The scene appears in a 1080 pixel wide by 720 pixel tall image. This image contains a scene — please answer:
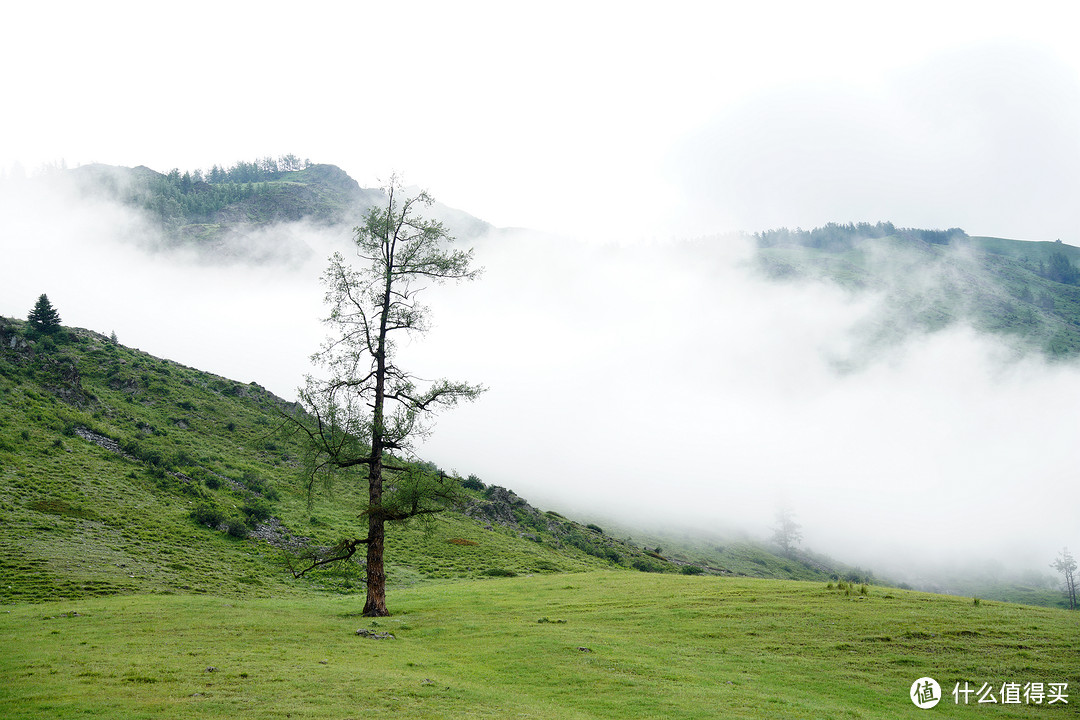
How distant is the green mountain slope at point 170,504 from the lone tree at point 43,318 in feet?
7.23

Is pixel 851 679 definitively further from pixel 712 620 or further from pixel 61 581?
pixel 61 581

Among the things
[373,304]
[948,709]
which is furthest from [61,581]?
[948,709]

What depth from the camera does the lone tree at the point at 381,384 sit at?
79.4 ft

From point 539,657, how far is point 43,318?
10288cm

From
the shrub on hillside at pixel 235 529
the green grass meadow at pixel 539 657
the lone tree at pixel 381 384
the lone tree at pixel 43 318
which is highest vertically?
the lone tree at pixel 43 318

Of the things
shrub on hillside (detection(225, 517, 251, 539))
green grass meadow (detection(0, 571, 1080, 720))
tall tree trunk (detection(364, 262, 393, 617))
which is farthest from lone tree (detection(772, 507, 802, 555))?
tall tree trunk (detection(364, 262, 393, 617))

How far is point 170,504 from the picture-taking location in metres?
51.3

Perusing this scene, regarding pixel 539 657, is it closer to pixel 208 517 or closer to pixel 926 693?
pixel 926 693

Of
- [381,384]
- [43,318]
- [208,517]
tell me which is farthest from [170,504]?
[43,318]

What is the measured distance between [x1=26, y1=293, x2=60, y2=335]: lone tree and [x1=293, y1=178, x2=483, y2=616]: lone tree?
8624 centimetres

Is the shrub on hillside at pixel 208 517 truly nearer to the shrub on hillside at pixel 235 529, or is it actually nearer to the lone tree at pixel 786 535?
the shrub on hillside at pixel 235 529

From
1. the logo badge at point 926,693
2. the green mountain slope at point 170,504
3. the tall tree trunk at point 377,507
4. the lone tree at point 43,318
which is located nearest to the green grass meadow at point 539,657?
the logo badge at point 926,693

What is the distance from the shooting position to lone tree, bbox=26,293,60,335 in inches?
3312

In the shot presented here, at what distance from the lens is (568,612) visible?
2730 centimetres
